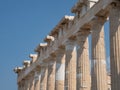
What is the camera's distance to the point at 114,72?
2214 centimetres

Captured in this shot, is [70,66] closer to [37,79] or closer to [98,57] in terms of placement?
[98,57]

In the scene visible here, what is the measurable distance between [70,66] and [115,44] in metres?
8.68

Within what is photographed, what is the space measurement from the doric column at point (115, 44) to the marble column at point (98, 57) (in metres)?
2.38

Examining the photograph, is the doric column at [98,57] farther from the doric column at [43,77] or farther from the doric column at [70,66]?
the doric column at [43,77]

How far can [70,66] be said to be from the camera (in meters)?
30.6

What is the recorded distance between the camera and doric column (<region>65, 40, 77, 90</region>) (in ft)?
99.2

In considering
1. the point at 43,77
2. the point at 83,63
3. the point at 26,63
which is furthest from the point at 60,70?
the point at 26,63

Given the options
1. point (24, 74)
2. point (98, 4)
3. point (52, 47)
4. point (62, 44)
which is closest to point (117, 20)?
point (98, 4)

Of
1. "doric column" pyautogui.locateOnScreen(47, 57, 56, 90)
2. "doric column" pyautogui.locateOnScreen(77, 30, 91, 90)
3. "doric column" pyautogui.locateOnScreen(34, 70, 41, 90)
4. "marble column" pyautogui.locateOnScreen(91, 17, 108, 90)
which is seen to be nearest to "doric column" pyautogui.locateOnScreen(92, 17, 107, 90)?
"marble column" pyautogui.locateOnScreen(91, 17, 108, 90)

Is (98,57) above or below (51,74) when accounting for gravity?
above

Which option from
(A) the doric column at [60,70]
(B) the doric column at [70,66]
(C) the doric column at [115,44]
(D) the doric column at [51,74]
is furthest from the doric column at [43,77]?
(C) the doric column at [115,44]

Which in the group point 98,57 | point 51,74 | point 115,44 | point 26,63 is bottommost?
point 51,74

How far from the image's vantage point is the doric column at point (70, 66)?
30236mm

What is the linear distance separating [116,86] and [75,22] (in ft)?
A: 30.2
